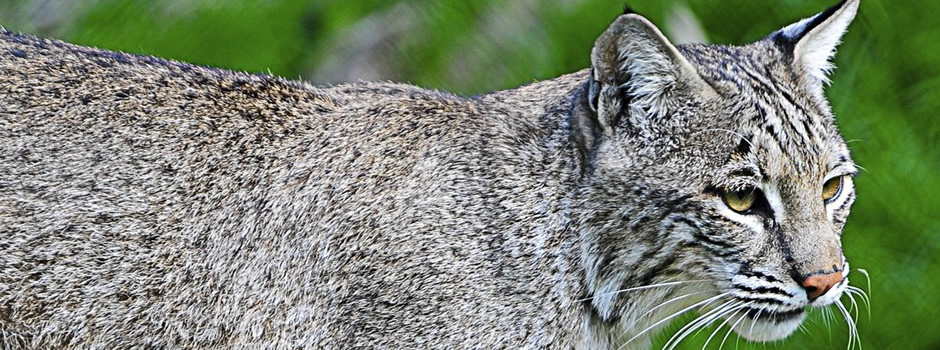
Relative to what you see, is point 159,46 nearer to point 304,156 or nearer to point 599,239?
point 304,156

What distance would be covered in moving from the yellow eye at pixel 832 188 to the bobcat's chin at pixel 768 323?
1.39 ft

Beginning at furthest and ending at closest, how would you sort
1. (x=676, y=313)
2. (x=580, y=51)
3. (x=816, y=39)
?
(x=580, y=51) < (x=816, y=39) < (x=676, y=313)

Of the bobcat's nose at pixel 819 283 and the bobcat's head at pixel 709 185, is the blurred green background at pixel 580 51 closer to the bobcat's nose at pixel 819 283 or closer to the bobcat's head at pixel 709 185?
the bobcat's head at pixel 709 185

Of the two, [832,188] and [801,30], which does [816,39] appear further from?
[832,188]

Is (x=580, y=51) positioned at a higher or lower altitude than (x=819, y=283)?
higher

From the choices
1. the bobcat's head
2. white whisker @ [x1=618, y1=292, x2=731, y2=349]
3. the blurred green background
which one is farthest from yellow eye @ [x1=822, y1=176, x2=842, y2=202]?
the blurred green background

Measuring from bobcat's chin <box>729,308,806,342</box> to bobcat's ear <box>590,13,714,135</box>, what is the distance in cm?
81

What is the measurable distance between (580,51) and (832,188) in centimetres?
337

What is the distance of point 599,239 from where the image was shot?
5.31 metres

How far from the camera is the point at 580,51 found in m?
8.51

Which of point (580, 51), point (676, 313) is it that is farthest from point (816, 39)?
point (580, 51)

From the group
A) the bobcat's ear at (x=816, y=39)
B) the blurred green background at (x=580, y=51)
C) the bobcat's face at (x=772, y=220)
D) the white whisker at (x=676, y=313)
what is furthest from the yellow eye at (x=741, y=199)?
the blurred green background at (x=580, y=51)

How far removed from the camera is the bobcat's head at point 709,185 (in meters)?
5.04

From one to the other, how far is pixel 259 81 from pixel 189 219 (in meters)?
0.66
